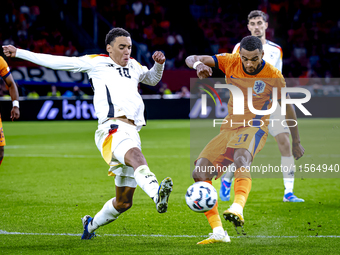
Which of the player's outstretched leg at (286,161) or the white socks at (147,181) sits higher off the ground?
the white socks at (147,181)

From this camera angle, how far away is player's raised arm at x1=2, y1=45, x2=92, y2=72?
Result: 14.2ft

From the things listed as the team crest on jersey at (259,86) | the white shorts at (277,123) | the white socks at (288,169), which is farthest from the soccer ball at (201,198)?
the white socks at (288,169)

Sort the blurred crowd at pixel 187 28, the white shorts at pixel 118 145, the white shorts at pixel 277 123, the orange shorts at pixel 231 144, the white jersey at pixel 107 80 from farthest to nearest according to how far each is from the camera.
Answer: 1. the blurred crowd at pixel 187 28
2. the white shorts at pixel 277 123
3. the orange shorts at pixel 231 144
4. the white jersey at pixel 107 80
5. the white shorts at pixel 118 145

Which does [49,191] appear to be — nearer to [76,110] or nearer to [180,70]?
[76,110]

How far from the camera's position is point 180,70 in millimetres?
22391

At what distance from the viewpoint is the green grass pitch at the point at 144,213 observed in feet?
14.1

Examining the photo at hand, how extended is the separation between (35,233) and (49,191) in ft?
8.20

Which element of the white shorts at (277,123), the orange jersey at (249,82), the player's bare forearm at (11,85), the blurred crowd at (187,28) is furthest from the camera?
the blurred crowd at (187,28)

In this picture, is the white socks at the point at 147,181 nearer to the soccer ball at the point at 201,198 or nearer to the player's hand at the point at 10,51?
the soccer ball at the point at 201,198

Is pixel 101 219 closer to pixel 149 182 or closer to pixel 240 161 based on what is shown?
pixel 149 182

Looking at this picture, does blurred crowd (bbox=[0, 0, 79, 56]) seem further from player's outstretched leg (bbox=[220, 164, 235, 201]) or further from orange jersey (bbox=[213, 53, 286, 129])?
orange jersey (bbox=[213, 53, 286, 129])

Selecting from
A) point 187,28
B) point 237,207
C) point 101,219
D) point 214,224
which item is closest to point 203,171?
point 214,224

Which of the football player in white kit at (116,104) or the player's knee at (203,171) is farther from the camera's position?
the player's knee at (203,171)

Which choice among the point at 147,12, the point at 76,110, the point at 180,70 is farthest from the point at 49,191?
the point at 147,12
